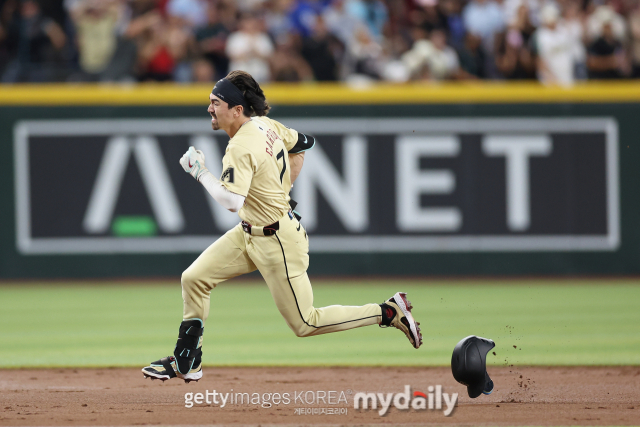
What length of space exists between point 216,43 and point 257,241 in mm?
8611

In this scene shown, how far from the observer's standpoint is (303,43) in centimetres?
1467

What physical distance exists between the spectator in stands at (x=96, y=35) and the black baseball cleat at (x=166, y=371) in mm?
8745

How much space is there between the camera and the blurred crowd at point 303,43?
14.5m

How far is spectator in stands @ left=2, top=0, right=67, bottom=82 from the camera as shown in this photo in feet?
48.1

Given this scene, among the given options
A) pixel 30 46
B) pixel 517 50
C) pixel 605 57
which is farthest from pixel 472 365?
pixel 30 46

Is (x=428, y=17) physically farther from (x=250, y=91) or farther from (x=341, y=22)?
(x=250, y=91)

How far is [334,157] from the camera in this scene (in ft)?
46.6

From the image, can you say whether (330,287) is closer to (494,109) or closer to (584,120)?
(494,109)

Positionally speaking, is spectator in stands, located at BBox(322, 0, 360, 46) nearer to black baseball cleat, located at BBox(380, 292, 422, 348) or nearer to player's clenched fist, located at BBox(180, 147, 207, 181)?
black baseball cleat, located at BBox(380, 292, 422, 348)

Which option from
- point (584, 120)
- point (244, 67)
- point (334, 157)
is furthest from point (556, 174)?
point (244, 67)

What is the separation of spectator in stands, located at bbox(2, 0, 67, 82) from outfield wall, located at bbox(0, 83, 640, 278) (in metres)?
0.60

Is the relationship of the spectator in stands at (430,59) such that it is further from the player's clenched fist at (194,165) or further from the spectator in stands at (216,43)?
the player's clenched fist at (194,165)

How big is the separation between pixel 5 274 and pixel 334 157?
212 inches

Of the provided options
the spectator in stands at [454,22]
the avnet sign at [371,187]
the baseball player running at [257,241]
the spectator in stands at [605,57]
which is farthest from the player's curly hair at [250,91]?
the spectator in stands at [605,57]
